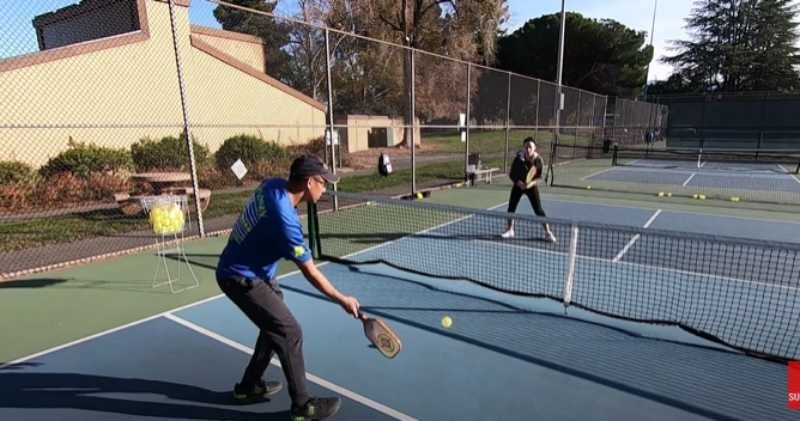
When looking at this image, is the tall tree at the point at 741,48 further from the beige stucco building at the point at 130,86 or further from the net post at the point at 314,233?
the net post at the point at 314,233

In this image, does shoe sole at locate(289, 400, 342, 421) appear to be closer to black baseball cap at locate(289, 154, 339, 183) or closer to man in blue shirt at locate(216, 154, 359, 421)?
man in blue shirt at locate(216, 154, 359, 421)

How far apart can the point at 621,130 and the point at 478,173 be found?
69.0 feet

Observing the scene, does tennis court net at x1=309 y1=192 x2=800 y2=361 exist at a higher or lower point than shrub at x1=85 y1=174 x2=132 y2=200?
lower

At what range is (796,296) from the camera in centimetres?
594

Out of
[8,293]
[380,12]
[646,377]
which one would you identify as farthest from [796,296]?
[380,12]

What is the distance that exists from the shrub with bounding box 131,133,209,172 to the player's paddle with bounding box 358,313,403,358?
1320 cm

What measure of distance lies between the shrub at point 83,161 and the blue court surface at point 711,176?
51.9 ft

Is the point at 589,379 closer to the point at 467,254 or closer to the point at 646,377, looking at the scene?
the point at 646,377

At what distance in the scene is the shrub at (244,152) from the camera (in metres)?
16.8

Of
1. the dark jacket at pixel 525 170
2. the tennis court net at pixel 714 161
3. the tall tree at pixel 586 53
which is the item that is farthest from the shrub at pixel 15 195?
the tall tree at pixel 586 53

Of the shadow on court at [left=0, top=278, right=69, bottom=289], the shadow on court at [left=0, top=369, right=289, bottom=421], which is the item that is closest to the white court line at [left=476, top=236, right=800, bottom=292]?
the shadow on court at [left=0, top=369, right=289, bottom=421]

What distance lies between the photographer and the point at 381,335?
319 centimetres

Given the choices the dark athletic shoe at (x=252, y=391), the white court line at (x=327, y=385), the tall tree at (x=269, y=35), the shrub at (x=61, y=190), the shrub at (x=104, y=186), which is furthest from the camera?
the tall tree at (x=269, y=35)

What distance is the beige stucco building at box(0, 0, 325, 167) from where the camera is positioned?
1298 cm
